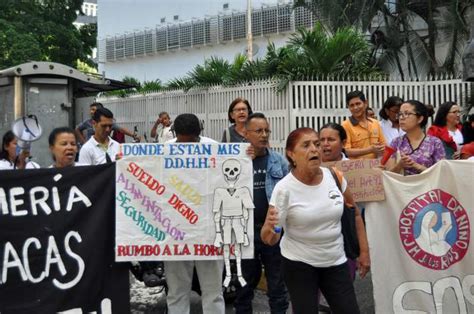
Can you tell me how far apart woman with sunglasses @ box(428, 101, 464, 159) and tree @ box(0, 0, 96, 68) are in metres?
18.1

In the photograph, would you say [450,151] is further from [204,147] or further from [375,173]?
[204,147]

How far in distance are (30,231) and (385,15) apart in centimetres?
1580

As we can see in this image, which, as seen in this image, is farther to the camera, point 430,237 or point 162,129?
point 162,129

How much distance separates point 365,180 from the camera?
5645 millimetres

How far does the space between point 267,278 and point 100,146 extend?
2.31 meters

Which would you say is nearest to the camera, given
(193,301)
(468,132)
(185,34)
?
(193,301)

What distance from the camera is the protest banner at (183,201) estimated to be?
539cm

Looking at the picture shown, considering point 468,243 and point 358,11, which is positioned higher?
point 358,11

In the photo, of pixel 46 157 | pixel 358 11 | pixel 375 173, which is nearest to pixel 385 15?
pixel 358 11

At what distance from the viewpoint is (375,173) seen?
5.61m

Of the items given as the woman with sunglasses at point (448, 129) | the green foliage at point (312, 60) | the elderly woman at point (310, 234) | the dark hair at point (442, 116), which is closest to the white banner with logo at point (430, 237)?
the elderly woman at point (310, 234)

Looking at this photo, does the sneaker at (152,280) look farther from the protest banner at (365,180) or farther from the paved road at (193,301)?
the protest banner at (365,180)

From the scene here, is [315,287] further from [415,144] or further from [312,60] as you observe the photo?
[312,60]

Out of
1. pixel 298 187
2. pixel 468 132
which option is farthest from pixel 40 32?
pixel 298 187
